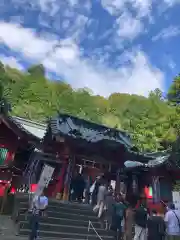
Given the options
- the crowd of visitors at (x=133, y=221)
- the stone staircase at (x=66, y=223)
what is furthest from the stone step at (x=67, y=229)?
the crowd of visitors at (x=133, y=221)

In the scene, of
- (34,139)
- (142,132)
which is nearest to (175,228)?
(34,139)

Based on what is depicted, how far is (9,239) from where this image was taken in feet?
35.2

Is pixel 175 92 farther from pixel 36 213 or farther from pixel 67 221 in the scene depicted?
pixel 36 213

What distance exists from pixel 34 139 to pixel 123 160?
21.0 feet

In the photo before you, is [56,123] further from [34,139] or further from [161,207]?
[161,207]

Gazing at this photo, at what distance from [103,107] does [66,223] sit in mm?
57936

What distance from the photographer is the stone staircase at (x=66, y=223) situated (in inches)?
486

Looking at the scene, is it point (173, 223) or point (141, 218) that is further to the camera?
point (141, 218)

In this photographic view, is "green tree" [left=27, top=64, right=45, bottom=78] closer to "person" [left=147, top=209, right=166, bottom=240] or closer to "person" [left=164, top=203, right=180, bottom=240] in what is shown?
"person" [left=147, top=209, right=166, bottom=240]

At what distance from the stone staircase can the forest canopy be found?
62.1ft

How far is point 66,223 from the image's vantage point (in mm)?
13523

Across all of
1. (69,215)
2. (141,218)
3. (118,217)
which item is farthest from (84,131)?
(141,218)

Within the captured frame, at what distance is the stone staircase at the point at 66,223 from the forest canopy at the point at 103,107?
18943 mm

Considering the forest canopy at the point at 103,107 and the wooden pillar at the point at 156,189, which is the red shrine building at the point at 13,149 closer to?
the wooden pillar at the point at 156,189
